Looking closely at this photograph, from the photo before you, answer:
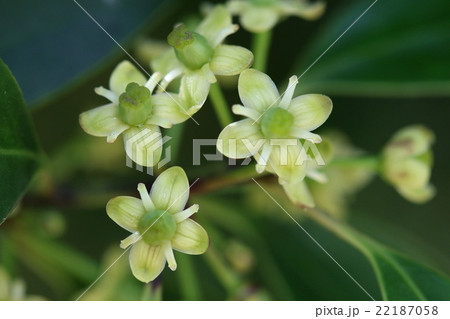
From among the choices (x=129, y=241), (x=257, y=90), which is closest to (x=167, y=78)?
(x=257, y=90)

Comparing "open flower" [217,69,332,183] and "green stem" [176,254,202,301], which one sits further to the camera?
"green stem" [176,254,202,301]

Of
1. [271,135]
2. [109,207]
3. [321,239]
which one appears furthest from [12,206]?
[321,239]

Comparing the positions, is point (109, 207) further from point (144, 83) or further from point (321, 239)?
point (321, 239)

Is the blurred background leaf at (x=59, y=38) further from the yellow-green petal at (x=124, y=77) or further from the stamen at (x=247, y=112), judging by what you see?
the stamen at (x=247, y=112)

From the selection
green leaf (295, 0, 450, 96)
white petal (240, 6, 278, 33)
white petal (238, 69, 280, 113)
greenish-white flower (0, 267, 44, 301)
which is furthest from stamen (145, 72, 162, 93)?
green leaf (295, 0, 450, 96)

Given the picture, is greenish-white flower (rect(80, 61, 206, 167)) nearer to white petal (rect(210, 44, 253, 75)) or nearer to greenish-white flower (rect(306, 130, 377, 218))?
white petal (rect(210, 44, 253, 75))

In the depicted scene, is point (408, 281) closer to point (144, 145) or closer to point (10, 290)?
point (144, 145)

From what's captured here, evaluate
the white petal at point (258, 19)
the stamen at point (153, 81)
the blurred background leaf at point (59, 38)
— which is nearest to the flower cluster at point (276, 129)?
the stamen at point (153, 81)
